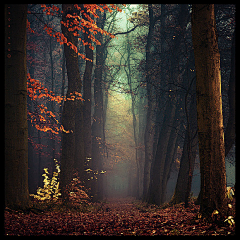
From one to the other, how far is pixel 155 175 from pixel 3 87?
31.3 ft

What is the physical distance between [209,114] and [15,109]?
4.62 metres

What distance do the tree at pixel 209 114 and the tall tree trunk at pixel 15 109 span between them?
4326mm

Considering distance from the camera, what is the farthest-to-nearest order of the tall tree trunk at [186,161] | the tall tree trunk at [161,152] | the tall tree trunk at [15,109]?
1. the tall tree trunk at [161,152]
2. the tall tree trunk at [186,161]
3. the tall tree trunk at [15,109]

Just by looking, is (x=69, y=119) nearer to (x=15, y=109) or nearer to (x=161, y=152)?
(x=15, y=109)

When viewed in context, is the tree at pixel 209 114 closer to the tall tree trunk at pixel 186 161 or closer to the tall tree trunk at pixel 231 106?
the tall tree trunk at pixel 231 106

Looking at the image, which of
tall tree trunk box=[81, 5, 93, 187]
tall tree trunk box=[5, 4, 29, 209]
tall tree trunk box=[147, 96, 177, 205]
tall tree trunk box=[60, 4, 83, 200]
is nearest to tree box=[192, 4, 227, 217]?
tall tree trunk box=[5, 4, 29, 209]

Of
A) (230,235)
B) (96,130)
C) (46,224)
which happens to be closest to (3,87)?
(46,224)

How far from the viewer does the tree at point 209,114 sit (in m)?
5.18

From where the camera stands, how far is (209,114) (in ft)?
17.5

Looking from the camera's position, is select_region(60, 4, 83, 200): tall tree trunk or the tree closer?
the tree

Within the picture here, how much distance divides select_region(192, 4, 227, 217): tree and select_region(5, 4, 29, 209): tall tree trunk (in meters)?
4.33

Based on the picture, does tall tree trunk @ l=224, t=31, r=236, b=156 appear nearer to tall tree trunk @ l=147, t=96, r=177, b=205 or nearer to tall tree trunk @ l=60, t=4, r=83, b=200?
tall tree trunk @ l=147, t=96, r=177, b=205

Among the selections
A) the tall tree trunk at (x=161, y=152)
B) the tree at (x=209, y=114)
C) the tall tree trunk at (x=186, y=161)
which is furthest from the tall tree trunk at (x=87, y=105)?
the tree at (x=209, y=114)

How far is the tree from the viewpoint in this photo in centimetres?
518
